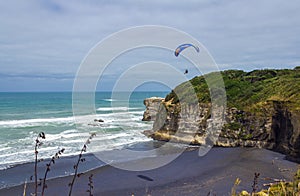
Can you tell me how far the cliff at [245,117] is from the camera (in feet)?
64.0

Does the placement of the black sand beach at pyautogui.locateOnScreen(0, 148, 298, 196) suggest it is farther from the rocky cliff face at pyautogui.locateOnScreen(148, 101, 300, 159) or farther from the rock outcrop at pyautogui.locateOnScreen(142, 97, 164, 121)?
the rock outcrop at pyautogui.locateOnScreen(142, 97, 164, 121)

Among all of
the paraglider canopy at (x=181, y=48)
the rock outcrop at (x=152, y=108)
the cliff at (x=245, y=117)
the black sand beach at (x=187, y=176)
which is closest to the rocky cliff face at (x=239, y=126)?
the cliff at (x=245, y=117)

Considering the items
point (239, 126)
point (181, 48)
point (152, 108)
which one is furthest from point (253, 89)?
point (152, 108)

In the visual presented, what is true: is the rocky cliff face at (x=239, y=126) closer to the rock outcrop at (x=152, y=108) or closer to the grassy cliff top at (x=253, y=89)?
the grassy cliff top at (x=253, y=89)

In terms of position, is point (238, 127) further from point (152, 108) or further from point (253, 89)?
point (152, 108)

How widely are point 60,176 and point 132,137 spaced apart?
44.2 feet

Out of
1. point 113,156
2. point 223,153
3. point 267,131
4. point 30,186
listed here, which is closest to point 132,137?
point 113,156

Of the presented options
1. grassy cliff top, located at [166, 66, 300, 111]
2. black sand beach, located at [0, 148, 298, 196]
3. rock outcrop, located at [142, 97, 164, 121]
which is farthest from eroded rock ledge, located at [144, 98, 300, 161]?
rock outcrop, located at [142, 97, 164, 121]

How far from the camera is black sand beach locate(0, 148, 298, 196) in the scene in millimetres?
13320

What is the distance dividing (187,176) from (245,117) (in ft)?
33.4

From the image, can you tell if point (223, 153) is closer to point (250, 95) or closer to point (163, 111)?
point (250, 95)

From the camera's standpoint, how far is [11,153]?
21.0 m

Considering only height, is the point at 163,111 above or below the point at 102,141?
above

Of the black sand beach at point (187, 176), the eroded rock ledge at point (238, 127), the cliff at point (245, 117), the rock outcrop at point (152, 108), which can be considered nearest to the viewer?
the black sand beach at point (187, 176)
